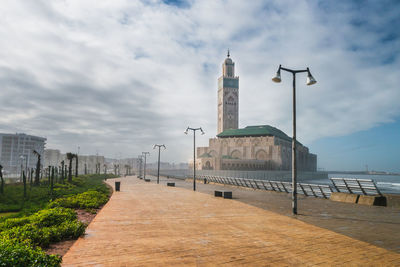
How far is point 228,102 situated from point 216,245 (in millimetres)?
141391

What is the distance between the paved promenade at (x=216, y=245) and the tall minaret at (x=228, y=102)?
134m

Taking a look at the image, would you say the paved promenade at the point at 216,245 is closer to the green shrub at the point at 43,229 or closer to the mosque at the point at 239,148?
the green shrub at the point at 43,229

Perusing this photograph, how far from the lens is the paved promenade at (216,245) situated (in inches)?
218

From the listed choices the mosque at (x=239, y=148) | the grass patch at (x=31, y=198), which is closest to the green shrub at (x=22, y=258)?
the grass patch at (x=31, y=198)

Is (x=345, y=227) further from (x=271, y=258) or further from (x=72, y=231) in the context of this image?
(x=72, y=231)

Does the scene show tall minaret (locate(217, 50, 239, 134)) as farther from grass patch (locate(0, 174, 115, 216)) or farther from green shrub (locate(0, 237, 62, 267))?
green shrub (locate(0, 237, 62, 267))

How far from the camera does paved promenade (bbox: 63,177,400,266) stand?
18.2 feet

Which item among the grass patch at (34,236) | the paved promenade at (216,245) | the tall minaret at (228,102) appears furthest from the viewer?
the tall minaret at (228,102)

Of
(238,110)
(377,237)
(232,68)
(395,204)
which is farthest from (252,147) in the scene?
(377,237)

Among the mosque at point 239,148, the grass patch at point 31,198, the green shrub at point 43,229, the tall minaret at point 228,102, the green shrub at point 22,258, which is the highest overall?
the tall minaret at point 228,102

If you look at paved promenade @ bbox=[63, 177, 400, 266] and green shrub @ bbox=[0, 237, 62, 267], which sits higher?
green shrub @ bbox=[0, 237, 62, 267]

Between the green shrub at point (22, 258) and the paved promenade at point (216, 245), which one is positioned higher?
the green shrub at point (22, 258)

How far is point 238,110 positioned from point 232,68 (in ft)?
88.8

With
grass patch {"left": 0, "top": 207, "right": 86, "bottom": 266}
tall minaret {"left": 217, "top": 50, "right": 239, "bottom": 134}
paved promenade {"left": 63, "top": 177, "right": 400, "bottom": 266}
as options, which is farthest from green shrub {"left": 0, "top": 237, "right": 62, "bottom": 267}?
tall minaret {"left": 217, "top": 50, "right": 239, "bottom": 134}
